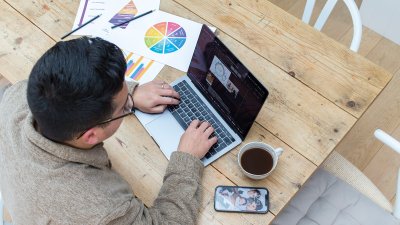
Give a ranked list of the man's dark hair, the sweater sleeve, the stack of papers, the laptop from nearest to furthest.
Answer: the man's dark hair
the sweater sleeve
the laptop
the stack of papers

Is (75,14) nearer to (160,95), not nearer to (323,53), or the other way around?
(160,95)

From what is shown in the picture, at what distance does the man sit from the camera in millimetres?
878

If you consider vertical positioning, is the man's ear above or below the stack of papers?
above

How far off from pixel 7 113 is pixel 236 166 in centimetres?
61

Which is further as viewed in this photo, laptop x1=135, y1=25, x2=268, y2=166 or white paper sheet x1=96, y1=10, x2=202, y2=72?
white paper sheet x1=96, y1=10, x2=202, y2=72

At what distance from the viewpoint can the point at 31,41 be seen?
1441mm

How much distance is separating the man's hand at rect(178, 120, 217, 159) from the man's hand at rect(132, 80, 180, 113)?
0.11 meters

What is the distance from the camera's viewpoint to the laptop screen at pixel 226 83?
3.71ft

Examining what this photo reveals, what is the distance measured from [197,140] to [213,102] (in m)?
0.15

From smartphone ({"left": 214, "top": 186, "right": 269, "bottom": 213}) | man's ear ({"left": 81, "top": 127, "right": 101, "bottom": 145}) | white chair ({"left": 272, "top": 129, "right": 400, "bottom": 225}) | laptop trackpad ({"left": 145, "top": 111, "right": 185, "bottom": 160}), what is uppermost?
man's ear ({"left": 81, "top": 127, "right": 101, "bottom": 145})

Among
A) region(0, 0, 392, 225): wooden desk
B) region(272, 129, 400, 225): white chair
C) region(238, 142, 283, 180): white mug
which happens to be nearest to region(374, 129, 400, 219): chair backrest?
region(272, 129, 400, 225): white chair

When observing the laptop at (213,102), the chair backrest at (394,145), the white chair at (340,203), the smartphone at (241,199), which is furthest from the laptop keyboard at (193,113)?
the chair backrest at (394,145)

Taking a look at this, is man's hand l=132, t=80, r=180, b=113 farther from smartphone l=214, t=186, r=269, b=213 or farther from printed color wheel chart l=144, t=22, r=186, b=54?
smartphone l=214, t=186, r=269, b=213

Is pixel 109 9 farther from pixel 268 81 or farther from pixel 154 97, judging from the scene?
pixel 268 81
